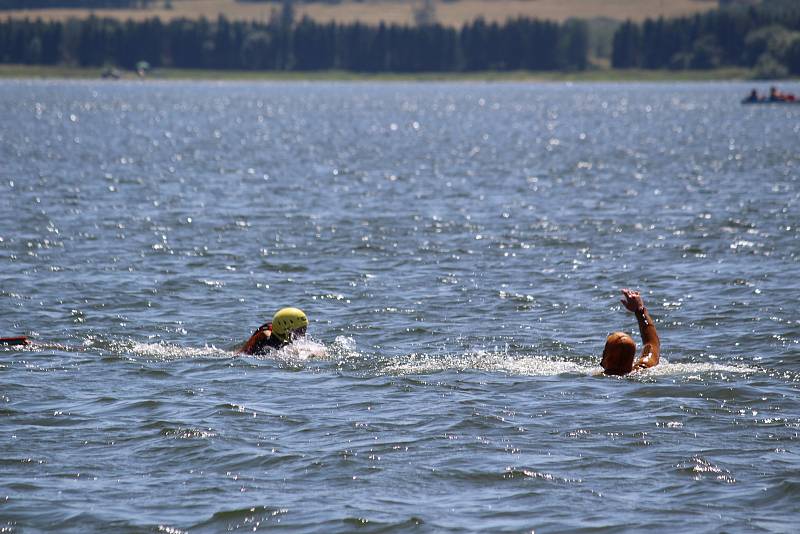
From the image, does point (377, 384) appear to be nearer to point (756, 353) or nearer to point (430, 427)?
point (430, 427)

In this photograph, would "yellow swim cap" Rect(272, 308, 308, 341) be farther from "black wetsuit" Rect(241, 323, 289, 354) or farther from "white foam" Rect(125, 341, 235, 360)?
"white foam" Rect(125, 341, 235, 360)

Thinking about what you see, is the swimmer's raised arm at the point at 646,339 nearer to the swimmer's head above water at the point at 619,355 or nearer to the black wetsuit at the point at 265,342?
the swimmer's head above water at the point at 619,355

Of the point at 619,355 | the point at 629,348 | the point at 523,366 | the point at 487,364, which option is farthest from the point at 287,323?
the point at 629,348

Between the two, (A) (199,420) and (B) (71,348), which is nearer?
(A) (199,420)

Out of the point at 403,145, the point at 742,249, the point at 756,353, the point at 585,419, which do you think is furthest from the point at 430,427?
the point at 403,145

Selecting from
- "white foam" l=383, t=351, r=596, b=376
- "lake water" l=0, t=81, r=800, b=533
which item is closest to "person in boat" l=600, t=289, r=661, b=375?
"lake water" l=0, t=81, r=800, b=533

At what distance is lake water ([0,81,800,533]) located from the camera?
14.2 meters

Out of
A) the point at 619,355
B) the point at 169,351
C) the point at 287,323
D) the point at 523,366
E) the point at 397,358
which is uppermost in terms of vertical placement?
the point at 619,355

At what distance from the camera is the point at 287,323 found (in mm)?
21219

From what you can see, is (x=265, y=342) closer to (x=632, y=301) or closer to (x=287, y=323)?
(x=287, y=323)

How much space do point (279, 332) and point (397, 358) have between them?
1.97 m

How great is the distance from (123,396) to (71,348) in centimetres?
360

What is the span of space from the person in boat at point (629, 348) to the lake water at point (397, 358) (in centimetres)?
30

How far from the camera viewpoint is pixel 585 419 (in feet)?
56.4
